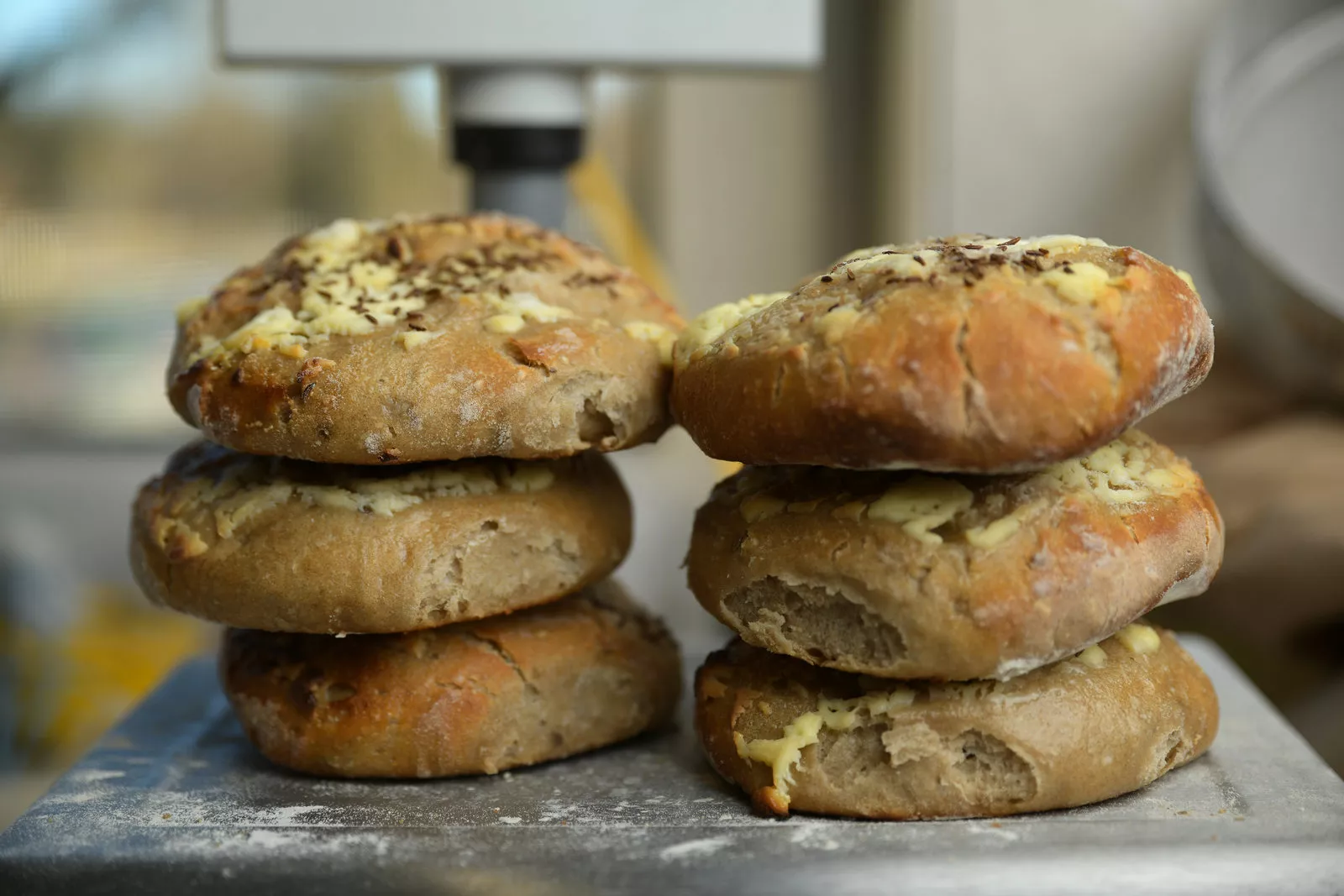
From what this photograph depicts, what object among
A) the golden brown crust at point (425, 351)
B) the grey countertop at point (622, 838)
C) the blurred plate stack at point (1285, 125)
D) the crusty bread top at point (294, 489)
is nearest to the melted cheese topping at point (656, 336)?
the golden brown crust at point (425, 351)

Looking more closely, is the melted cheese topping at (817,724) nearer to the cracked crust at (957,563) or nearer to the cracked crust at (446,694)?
the cracked crust at (957,563)

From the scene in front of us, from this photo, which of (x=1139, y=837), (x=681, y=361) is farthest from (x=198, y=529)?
(x=1139, y=837)

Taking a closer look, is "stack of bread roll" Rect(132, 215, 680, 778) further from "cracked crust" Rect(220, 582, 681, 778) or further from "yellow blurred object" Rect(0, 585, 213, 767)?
"yellow blurred object" Rect(0, 585, 213, 767)

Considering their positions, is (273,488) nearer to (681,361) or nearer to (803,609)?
(681,361)

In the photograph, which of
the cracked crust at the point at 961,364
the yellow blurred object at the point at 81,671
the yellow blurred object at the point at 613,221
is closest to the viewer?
the cracked crust at the point at 961,364

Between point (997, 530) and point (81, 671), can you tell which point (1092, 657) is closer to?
point (997, 530)

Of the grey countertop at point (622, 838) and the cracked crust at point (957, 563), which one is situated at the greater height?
the cracked crust at point (957, 563)

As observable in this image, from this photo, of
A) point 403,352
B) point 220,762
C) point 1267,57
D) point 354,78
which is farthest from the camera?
point 354,78

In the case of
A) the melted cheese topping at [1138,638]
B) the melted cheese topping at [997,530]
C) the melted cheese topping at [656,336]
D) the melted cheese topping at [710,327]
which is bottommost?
the melted cheese topping at [1138,638]

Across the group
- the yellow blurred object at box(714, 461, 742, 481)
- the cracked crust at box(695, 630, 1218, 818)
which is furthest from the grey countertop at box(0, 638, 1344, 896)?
the yellow blurred object at box(714, 461, 742, 481)
